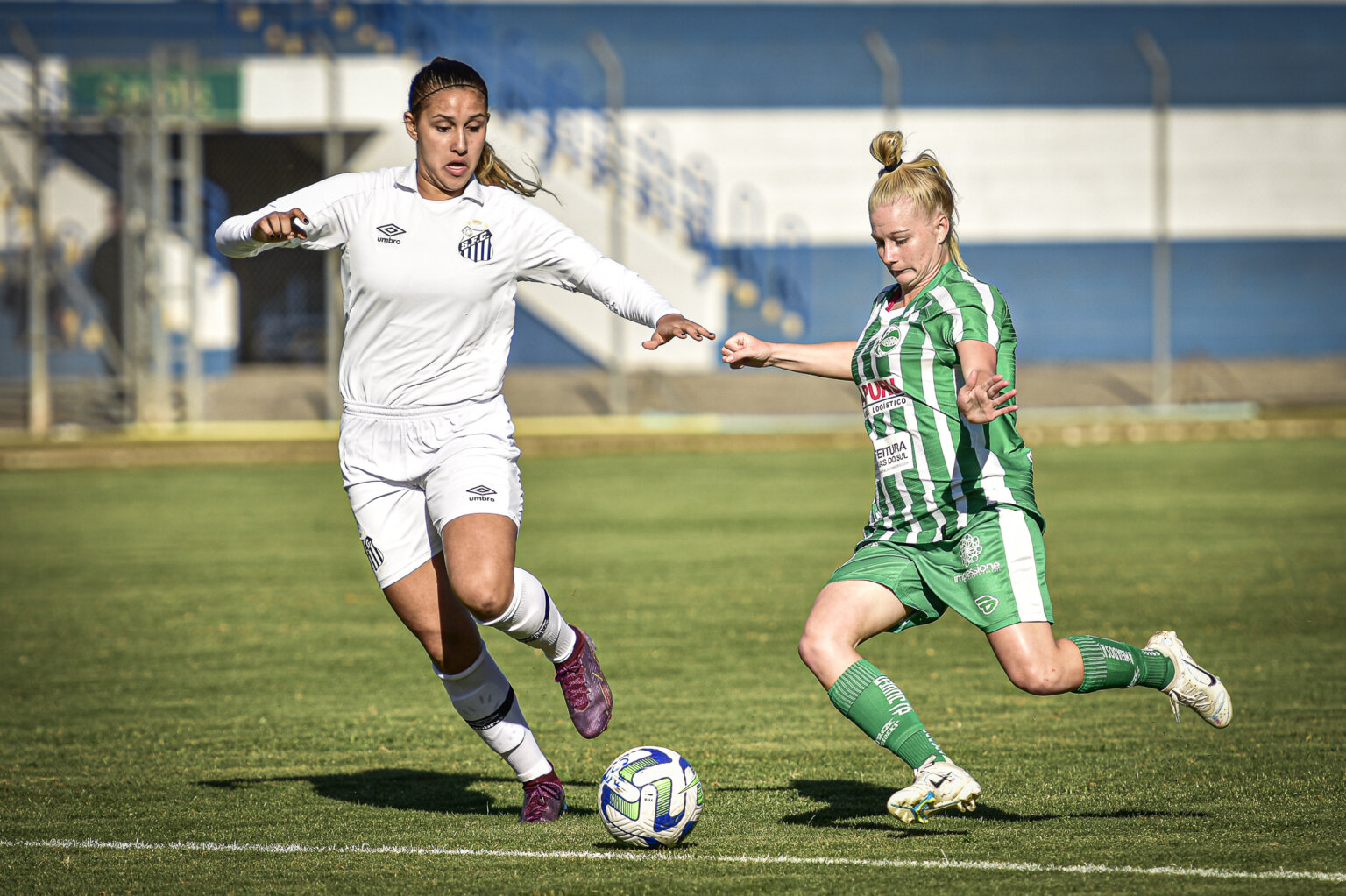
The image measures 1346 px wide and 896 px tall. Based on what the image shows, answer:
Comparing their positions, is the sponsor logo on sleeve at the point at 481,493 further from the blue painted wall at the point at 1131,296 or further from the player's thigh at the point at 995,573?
the blue painted wall at the point at 1131,296

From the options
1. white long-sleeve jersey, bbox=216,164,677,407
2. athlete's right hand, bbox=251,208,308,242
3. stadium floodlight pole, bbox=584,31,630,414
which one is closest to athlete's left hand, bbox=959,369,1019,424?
white long-sleeve jersey, bbox=216,164,677,407

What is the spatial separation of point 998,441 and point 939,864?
3.88 feet

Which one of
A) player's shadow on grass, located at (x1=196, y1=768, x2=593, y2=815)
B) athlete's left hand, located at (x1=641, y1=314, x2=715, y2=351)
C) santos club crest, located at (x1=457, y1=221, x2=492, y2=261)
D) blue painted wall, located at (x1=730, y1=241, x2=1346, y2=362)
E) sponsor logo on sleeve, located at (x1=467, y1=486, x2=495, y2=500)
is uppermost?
blue painted wall, located at (x1=730, y1=241, x2=1346, y2=362)

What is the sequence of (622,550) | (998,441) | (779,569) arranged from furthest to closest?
(622,550) → (779,569) → (998,441)

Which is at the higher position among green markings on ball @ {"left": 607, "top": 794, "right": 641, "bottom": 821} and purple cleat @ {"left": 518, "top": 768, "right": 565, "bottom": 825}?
green markings on ball @ {"left": 607, "top": 794, "right": 641, "bottom": 821}

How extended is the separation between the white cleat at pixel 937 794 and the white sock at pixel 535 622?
3.87 ft

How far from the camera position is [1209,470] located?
55.3ft

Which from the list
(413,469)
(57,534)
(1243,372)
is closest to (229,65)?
(57,534)

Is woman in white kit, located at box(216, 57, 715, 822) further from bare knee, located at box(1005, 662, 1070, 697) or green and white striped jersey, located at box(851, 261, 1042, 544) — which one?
bare knee, located at box(1005, 662, 1070, 697)

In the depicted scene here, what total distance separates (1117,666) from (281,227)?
270 cm

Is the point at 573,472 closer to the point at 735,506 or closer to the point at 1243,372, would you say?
the point at 735,506

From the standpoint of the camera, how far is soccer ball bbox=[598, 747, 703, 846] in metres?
4.39

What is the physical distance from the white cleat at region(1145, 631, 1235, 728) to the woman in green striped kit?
0.63ft

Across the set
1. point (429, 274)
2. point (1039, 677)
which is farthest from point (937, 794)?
point (429, 274)
